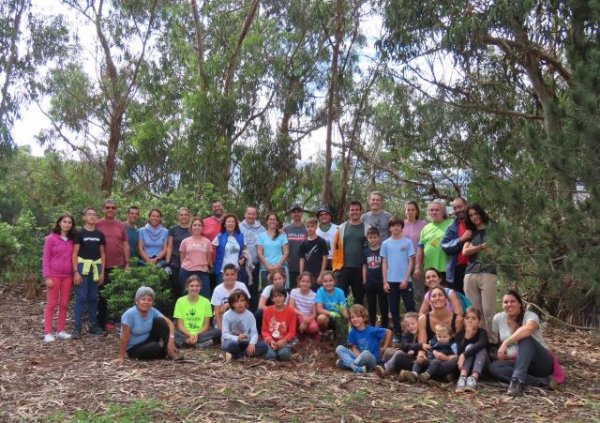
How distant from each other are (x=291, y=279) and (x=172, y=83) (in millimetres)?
13264

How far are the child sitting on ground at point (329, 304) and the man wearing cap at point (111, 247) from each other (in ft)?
8.14

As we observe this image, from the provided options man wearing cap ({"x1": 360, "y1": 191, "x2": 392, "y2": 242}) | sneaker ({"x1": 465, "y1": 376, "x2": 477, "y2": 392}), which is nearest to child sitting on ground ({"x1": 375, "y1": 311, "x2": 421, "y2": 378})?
sneaker ({"x1": 465, "y1": 376, "x2": 477, "y2": 392})

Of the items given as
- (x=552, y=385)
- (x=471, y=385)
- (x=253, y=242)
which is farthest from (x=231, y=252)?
(x=552, y=385)

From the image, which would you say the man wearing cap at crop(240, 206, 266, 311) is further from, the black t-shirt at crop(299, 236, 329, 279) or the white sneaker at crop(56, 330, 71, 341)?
the white sneaker at crop(56, 330, 71, 341)

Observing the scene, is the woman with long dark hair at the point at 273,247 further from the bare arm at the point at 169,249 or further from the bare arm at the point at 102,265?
the bare arm at the point at 102,265

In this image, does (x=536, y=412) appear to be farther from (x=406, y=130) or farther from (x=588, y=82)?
(x=406, y=130)

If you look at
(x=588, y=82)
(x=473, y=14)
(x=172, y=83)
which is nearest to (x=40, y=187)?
(x=172, y=83)

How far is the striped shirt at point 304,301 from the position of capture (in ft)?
25.1

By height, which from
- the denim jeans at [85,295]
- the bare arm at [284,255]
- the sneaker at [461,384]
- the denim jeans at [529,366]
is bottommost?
the sneaker at [461,384]

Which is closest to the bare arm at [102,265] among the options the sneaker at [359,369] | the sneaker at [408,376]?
the sneaker at [359,369]

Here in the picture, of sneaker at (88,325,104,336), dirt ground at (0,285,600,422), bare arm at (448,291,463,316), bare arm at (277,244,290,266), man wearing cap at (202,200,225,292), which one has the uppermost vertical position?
man wearing cap at (202,200,225,292)

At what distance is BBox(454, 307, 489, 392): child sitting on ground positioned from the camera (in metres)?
6.01

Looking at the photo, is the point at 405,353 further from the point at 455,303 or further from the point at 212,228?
the point at 212,228

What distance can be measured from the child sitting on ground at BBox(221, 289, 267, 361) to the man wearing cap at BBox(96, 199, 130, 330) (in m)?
1.88
